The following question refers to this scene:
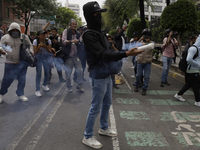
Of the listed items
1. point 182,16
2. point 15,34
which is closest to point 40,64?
point 15,34

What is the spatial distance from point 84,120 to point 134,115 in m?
1.08

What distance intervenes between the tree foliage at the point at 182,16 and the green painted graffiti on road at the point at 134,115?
5.75 meters

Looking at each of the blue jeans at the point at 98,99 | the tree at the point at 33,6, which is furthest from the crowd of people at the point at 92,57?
the tree at the point at 33,6

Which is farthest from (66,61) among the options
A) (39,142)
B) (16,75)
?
(39,142)

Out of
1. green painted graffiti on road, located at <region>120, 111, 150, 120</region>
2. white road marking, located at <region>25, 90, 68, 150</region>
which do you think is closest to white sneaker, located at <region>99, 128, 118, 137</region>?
green painted graffiti on road, located at <region>120, 111, 150, 120</region>

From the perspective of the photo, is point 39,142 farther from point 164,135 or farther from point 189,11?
point 189,11

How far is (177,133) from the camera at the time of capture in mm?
3205

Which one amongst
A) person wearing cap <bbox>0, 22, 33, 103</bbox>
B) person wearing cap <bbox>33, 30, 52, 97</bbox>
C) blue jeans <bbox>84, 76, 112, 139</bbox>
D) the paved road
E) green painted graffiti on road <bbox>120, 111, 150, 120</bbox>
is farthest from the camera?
person wearing cap <bbox>33, 30, 52, 97</bbox>

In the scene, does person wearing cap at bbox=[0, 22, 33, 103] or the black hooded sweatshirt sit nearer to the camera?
the black hooded sweatshirt

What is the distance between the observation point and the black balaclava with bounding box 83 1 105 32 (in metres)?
2.46

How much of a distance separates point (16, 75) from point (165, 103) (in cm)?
376

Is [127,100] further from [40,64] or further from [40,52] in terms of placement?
[40,52]

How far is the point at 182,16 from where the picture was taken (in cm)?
820

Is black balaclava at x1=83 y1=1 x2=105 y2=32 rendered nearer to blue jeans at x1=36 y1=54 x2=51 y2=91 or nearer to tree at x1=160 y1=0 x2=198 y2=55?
blue jeans at x1=36 y1=54 x2=51 y2=91
